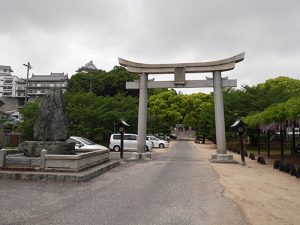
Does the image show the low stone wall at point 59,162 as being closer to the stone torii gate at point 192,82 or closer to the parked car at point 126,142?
the stone torii gate at point 192,82

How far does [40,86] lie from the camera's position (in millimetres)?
84875

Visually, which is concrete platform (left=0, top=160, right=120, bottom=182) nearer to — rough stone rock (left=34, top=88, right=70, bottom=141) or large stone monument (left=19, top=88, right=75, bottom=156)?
large stone monument (left=19, top=88, right=75, bottom=156)

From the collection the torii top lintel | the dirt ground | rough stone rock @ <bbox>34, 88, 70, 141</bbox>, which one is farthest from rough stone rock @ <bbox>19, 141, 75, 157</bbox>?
the torii top lintel

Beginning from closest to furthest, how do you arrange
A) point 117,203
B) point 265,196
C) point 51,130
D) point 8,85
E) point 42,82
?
1. point 117,203
2. point 265,196
3. point 51,130
4. point 42,82
5. point 8,85

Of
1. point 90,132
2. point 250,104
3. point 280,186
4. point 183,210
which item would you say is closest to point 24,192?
point 183,210

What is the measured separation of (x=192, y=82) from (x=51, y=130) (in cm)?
1057

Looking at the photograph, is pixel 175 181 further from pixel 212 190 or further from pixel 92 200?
pixel 92 200

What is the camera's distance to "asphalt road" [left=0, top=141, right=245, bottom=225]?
6.21m

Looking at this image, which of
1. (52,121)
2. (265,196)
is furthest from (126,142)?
(265,196)

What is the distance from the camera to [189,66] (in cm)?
2072

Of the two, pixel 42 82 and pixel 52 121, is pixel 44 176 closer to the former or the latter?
pixel 52 121

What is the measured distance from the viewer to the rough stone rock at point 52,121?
42.9 feet

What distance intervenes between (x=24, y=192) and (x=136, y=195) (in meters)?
3.00

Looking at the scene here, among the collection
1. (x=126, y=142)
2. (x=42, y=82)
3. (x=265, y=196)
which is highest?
(x=42, y=82)
